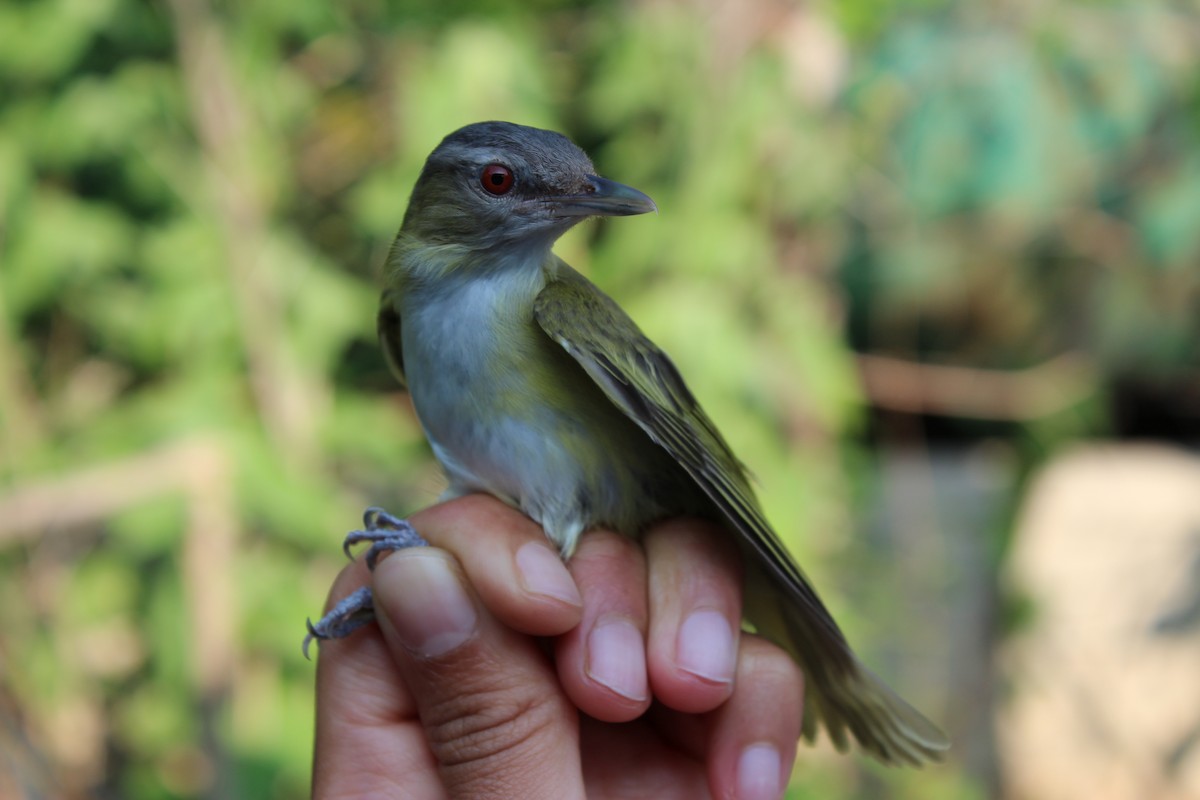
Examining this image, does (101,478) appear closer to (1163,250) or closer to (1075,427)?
(1075,427)

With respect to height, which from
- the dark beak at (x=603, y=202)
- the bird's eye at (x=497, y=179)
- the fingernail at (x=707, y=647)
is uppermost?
the bird's eye at (x=497, y=179)

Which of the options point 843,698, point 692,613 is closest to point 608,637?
point 692,613

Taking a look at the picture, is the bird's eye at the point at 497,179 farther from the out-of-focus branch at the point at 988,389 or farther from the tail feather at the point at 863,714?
the out-of-focus branch at the point at 988,389

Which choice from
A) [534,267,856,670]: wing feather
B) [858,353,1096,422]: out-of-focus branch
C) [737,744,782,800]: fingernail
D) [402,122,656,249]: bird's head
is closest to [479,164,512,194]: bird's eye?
[402,122,656,249]: bird's head

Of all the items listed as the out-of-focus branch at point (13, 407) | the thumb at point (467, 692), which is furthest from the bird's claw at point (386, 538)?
the out-of-focus branch at point (13, 407)

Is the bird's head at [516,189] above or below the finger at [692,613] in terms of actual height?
above

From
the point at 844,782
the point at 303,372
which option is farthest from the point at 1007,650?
the point at 303,372
